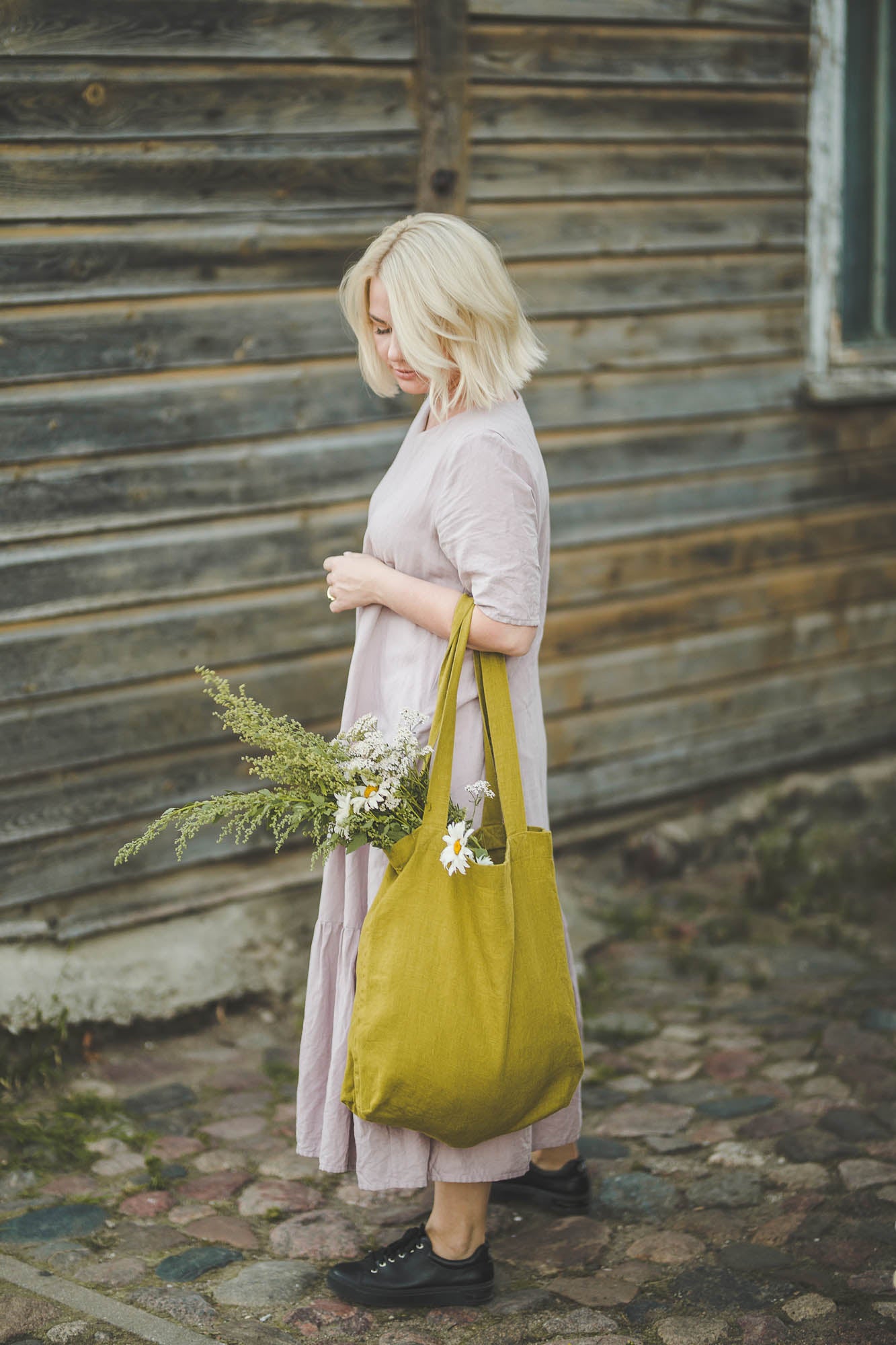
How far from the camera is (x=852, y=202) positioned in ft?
17.2

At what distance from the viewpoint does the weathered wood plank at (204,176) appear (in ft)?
11.1

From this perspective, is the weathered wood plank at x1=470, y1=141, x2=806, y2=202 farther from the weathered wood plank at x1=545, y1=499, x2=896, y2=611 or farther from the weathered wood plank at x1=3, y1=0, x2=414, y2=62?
the weathered wood plank at x1=545, y1=499, x2=896, y2=611

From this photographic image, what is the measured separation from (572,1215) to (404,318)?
6.56ft

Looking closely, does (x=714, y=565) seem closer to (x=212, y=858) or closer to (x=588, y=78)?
(x=588, y=78)

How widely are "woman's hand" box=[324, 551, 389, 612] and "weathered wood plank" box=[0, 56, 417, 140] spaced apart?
1586mm

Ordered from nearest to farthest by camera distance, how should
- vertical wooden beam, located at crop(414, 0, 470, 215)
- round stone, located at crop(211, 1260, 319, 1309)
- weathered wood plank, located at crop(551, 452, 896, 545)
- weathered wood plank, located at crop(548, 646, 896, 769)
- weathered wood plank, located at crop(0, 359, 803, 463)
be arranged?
round stone, located at crop(211, 1260, 319, 1309) < weathered wood plank, located at crop(0, 359, 803, 463) < vertical wooden beam, located at crop(414, 0, 470, 215) < weathered wood plank, located at crop(551, 452, 896, 545) < weathered wood plank, located at crop(548, 646, 896, 769)

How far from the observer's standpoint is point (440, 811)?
92.3 inches

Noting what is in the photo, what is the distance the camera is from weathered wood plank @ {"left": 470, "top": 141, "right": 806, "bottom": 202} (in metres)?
4.19

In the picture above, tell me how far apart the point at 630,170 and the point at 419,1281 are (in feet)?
11.5

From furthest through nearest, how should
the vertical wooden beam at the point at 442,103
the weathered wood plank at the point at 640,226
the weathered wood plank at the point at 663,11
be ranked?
the weathered wood plank at the point at 640,226
the weathered wood plank at the point at 663,11
the vertical wooden beam at the point at 442,103

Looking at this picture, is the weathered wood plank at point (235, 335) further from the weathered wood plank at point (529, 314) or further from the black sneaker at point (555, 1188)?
the black sneaker at point (555, 1188)

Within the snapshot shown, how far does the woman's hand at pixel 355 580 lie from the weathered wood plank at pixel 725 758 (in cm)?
218

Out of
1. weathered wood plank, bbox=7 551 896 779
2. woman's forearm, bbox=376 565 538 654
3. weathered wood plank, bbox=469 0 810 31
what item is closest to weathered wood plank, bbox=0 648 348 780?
weathered wood plank, bbox=7 551 896 779

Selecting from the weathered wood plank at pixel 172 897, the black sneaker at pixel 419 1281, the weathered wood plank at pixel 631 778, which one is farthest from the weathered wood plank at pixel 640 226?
the black sneaker at pixel 419 1281
